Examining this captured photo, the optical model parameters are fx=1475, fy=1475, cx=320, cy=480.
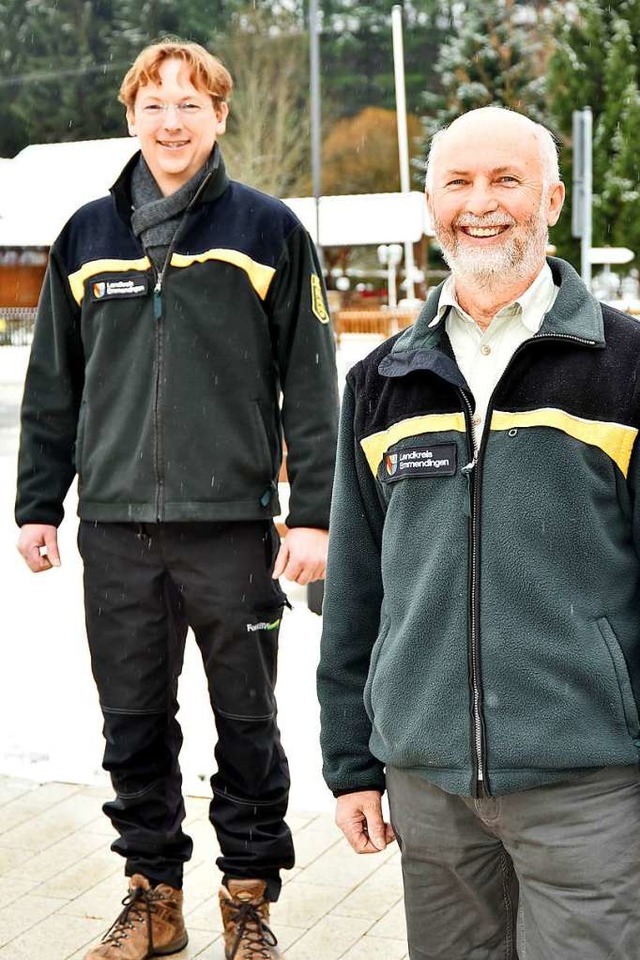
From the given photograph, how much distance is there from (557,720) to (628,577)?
0.85ft

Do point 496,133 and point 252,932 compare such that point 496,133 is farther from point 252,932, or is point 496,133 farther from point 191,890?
point 191,890

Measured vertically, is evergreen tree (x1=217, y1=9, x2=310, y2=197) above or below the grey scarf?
above

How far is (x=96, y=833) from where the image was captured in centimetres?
471

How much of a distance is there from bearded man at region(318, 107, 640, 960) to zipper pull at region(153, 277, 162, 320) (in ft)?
3.88

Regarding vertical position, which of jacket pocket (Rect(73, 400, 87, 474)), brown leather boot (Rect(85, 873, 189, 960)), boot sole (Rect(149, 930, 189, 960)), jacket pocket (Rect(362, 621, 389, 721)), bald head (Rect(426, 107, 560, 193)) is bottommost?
boot sole (Rect(149, 930, 189, 960))

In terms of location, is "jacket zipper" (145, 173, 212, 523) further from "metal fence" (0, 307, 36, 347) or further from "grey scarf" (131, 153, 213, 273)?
"metal fence" (0, 307, 36, 347)

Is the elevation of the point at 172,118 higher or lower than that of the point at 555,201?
higher

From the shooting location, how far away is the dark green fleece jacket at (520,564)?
7.66 ft

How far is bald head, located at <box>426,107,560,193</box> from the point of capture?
245 centimetres

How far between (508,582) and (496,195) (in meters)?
0.65

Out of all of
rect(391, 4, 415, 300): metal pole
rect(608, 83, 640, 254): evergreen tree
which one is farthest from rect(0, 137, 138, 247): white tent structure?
rect(608, 83, 640, 254): evergreen tree

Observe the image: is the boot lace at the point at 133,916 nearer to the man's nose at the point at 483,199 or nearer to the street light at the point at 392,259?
the man's nose at the point at 483,199

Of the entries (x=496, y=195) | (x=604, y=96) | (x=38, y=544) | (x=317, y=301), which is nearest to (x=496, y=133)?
(x=496, y=195)

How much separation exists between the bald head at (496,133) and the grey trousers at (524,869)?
1023mm
